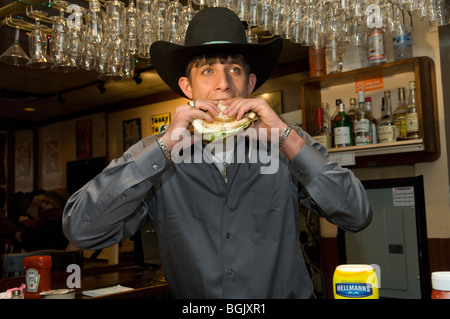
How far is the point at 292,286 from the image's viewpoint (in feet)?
5.05

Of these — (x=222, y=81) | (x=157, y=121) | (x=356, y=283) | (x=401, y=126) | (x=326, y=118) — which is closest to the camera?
(x=356, y=283)

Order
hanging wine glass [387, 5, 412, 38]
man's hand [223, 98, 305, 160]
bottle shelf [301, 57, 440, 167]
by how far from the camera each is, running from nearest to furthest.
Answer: man's hand [223, 98, 305, 160], hanging wine glass [387, 5, 412, 38], bottle shelf [301, 57, 440, 167]

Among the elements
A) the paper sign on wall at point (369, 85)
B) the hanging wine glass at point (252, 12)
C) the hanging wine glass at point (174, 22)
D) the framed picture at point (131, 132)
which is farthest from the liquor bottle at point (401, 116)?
the framed picture at point (131, 132)

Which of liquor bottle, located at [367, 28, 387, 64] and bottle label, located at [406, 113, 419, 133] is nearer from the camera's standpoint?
bottle label, located at [406, 113, 419, 133]

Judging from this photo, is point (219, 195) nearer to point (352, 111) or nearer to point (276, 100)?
point (352, 111)

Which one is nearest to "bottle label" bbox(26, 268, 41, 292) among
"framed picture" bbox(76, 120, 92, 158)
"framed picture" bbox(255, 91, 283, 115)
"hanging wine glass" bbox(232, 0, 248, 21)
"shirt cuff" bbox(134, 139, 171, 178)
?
"shirt cuff" bbox(134, 139, 171, 178)

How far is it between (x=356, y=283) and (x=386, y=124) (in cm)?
240

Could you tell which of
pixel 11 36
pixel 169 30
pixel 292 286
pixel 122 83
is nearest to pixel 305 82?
pixel 169 30

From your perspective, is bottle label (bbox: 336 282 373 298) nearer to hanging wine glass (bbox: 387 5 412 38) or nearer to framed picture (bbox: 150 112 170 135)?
hanging wine glass (bbox: 387 5 412 38)

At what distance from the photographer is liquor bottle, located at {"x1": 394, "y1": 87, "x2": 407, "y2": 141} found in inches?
127

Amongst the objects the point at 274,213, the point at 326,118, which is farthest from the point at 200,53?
the point at 326,118

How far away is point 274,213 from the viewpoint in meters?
1.61

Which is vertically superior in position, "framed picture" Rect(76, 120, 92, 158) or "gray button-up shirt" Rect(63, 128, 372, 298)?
"framed picture" Rect(76, 120, 92, 158)

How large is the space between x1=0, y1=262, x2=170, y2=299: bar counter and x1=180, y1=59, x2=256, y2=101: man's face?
162 cm
